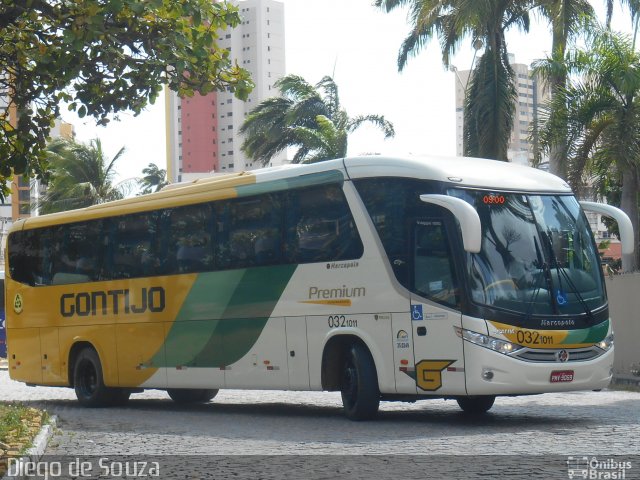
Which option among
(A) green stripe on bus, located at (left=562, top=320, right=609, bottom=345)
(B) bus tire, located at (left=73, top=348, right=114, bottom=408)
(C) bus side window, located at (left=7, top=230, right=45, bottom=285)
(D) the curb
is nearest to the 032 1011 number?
(A) green stripe on bus, located at (left=562, top=320, right=609, bottom=345)

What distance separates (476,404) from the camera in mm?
14391

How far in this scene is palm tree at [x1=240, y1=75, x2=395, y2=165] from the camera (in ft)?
132

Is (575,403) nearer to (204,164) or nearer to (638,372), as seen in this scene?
(638,372)

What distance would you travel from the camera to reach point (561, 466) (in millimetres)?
8859

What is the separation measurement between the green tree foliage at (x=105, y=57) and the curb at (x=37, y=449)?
10.7 feet

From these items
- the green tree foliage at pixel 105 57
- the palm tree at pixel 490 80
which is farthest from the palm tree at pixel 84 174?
the green tree foliage at pixel 105 57


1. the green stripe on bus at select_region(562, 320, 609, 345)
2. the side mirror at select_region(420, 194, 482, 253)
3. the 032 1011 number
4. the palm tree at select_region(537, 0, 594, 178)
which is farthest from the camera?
the palm tree at select_region(537, 0, 594, 178)

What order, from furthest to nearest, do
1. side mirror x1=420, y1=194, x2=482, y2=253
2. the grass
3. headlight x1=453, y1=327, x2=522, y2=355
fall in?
headlight x1=453, y1=327, x2=522, y2=355 < side mirror x1=420, y1=194, x2=482, y2=253 < the grass

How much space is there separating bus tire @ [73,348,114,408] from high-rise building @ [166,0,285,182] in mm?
121003

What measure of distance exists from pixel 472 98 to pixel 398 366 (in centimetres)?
1771

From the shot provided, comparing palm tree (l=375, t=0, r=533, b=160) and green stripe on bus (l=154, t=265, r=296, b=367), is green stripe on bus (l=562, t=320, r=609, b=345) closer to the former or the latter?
green stripe on bus (l=154, t=265, r=296, b=367)

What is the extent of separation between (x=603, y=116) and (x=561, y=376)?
14.6 metres

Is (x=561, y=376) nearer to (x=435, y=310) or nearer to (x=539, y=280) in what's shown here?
(x=539, y=280)

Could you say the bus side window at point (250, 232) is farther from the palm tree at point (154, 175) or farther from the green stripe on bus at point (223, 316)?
the palm tree at point (154, 175)
